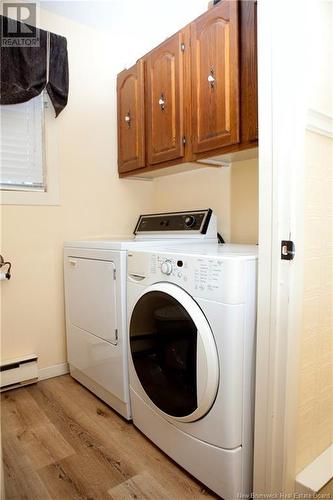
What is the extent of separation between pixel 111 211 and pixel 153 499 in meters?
1.81

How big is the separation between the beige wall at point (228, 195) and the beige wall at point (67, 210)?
0.54m

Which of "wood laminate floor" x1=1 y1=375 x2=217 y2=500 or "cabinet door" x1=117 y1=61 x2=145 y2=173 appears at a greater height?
"cabinet door" x1=117 y1=61 x2=145 y2=173

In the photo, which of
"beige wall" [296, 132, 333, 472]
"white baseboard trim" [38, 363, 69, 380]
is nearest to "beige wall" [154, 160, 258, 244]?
"beige wall" [296, 132, 333, 472]

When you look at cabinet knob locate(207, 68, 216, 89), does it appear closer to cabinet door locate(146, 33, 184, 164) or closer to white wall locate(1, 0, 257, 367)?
cabinet door locate(146, 33, 184, 164)

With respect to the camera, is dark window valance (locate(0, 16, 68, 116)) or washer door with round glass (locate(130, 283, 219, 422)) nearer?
washer door with round glass (locate(130, 283, 219, 422))

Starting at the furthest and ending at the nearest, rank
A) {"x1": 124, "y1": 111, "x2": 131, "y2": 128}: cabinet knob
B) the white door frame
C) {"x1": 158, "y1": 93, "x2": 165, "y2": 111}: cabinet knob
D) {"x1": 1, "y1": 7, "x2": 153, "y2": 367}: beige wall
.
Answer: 1. {"x1": 124, "y1": 111, "x2": 131, "y2": 128}: cabinet knob
2. {"x1": 1, "y1": 7, "x2": 153, "y2": 367}: beige wall
3. {"x1": 158, "y1": 93, "x2": 165, "y2": 111}: cabinet knob
4. the white door frame

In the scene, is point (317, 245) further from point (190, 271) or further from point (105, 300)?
point (105, 300)

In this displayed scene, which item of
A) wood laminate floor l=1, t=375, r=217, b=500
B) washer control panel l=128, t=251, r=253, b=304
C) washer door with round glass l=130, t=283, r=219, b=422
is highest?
washer control panel l=128, t=251, r=253, b=304

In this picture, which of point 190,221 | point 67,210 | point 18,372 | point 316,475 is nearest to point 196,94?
point 190,221

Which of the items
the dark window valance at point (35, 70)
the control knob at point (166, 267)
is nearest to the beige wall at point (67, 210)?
the dark window valance at point (35, 70)

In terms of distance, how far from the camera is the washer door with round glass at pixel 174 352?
1139 millimetres

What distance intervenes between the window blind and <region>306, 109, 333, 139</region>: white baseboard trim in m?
1.69

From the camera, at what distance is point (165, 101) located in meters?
1.93

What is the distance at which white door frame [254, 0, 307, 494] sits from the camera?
101cm
